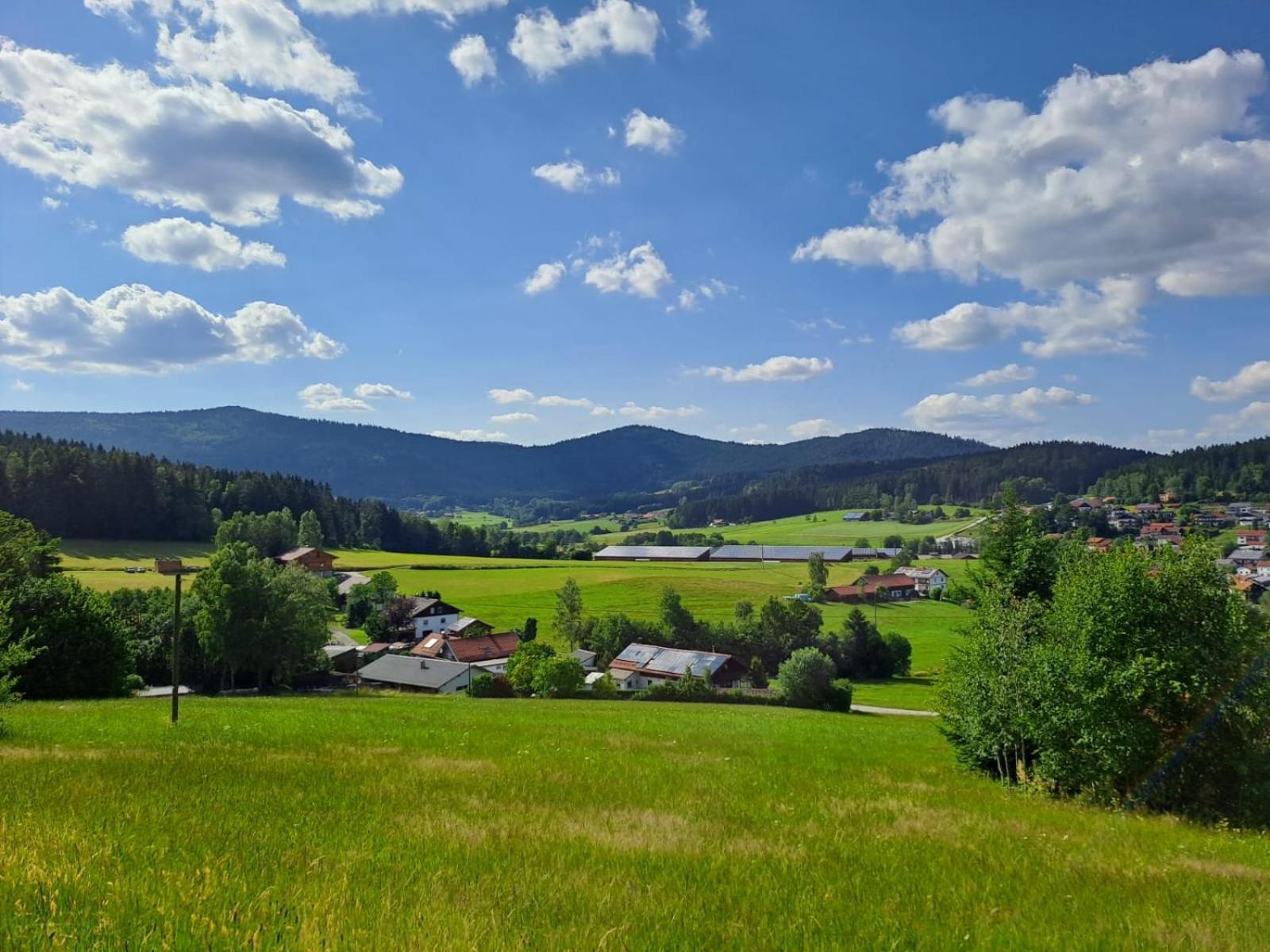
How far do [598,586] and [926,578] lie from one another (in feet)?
255

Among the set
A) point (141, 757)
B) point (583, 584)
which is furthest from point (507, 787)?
point (583, 584)

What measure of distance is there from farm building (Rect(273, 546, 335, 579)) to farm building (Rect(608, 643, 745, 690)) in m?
66.2

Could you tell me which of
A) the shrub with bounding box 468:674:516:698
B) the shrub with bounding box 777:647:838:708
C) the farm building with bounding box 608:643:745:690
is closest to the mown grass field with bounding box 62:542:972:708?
the shrub with bounding box 777:647:838:708

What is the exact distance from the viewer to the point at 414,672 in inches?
2965

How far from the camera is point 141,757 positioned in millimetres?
12031

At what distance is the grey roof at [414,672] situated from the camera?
2881 inches

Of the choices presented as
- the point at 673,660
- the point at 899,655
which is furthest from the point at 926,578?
the point at 673,660

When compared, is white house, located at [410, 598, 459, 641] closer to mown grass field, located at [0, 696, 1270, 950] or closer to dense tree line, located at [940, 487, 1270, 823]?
Answer: mown grass field, located at [0, 696, 1270, 950]

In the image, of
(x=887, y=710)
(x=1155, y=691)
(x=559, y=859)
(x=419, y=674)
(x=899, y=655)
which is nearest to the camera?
(x=559, y=859)

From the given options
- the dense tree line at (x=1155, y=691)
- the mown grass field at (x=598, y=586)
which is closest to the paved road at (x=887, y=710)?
the mown grass field at (x=598, y=586)

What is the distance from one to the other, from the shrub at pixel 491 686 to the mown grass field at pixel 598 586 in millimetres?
28909

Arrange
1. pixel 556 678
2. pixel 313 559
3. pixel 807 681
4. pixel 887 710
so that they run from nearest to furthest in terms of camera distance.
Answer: pixel 556 678 → pixel 887 710 → pixel 807 681 → pixel 313 559

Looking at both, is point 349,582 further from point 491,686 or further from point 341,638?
point 491,686

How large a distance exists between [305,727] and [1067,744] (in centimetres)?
1922
